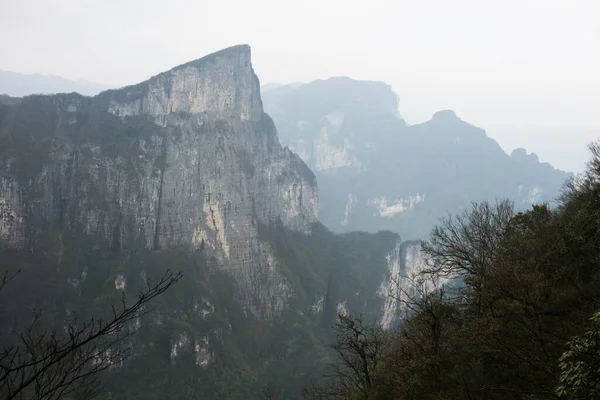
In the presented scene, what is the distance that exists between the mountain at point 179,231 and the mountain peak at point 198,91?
0.91 feet

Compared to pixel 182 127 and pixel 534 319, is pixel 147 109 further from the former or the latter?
pixel 534 319

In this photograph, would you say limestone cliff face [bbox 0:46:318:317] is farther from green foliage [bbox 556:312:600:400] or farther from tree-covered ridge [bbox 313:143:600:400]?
green foliage [bbox 556:312:600:400]

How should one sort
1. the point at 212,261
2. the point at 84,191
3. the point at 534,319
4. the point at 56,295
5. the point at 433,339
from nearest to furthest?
the point at 534,319 < the point at 433,339 < the point at 56,295 < the point at 84,191 < the point at 212,261

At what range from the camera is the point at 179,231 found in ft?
294

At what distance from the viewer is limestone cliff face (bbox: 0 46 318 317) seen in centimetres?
8150

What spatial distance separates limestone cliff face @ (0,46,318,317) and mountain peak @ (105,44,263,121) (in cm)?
24

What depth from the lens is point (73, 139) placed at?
87625 mm

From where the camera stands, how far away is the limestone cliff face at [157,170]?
8150 cm

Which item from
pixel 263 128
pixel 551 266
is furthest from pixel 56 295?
pixel 551 266

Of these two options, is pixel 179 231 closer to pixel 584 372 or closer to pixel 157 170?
pixel 157 170

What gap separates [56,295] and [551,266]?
8138 centimetres

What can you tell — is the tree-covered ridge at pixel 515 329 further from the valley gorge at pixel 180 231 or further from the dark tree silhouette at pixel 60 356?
the valley gorge at pixel 180 231

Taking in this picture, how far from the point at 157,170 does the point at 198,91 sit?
2237 cm

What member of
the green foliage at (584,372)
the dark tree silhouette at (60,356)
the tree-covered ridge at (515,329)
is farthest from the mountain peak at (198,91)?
the green foliage at (584,372)
